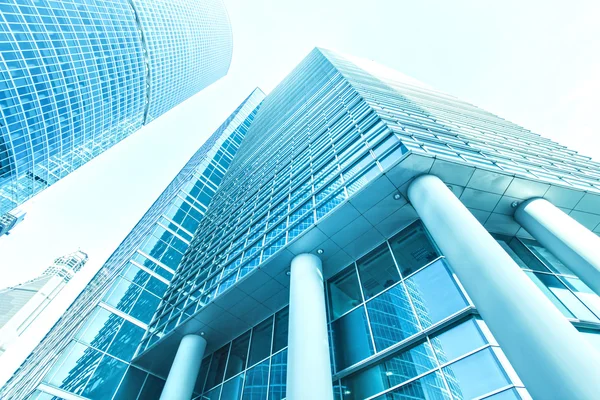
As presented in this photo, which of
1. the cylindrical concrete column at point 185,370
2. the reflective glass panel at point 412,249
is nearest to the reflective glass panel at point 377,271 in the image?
the reflective glass panel at point 412,249

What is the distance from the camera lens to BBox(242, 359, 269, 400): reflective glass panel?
1242cm

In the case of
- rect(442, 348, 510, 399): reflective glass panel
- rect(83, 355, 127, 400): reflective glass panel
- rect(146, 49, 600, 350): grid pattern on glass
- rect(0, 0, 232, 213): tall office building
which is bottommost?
rect(442, 348, 510, 399): reflective glass panel

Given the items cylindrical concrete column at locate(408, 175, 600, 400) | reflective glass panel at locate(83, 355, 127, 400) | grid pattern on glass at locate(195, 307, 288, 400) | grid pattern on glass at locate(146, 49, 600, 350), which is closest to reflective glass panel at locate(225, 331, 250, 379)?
grid pattern on glass at locate(195, 307, 288, 400)

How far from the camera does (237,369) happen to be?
14781mm

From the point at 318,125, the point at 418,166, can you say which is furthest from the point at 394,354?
the point at 318,125

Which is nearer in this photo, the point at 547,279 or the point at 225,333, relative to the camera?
the point at 547,279

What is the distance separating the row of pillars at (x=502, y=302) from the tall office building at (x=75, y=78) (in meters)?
38.3

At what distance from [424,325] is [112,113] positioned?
56.3 metres

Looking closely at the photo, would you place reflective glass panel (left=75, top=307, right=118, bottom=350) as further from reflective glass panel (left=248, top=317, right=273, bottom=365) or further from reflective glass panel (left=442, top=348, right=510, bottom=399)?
reflective glass panel (left=442, top=348, right=510, bottom=399)

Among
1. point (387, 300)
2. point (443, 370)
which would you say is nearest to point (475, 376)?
point (443, 370)

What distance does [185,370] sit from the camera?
14758mm

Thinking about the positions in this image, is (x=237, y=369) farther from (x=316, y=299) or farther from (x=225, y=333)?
(x=316, y=299)

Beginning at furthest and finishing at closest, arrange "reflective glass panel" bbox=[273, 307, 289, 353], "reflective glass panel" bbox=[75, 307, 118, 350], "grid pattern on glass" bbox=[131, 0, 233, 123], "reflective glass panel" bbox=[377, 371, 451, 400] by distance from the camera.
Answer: "grid pattern on glass" bbox=[131, 0, 233, 123] < "reflective glass panel" bbox=[75, 307, 118, 350] < "reflective glass panel" bbox=[273, 307, 289, 353] < "reflective glass panel" bbox=[377, 371, 451, 400]

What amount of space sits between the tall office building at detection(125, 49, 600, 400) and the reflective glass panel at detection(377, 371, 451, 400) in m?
0.05
